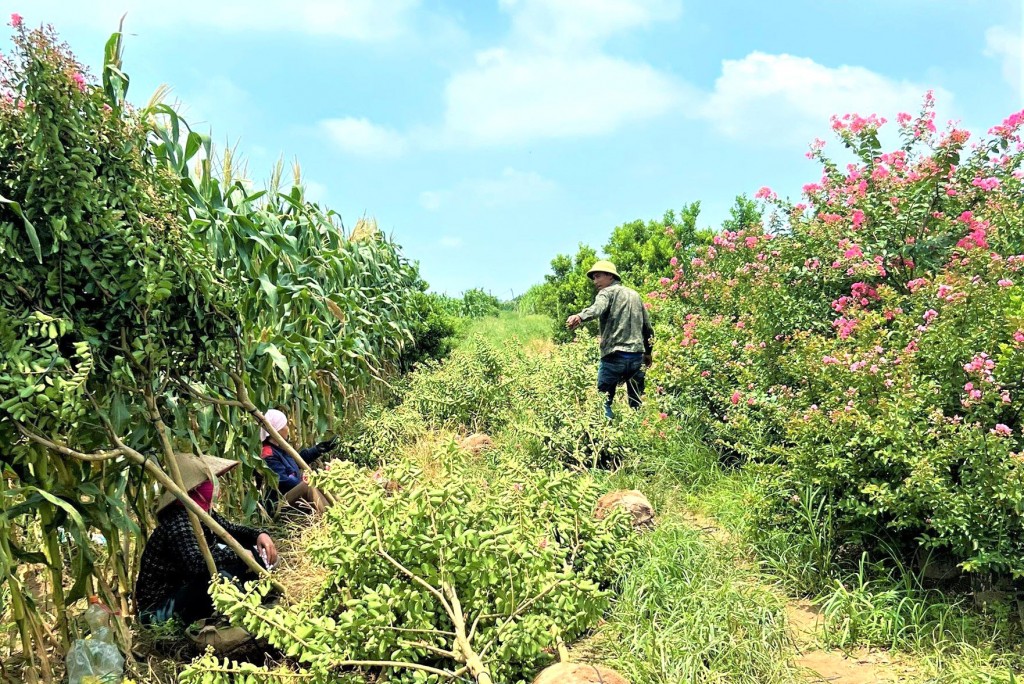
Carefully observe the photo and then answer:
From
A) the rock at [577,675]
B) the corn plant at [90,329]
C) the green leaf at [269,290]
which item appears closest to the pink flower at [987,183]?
the rock at [577,675]

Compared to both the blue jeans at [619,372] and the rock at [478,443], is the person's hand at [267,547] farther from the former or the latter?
the blue jeans at [619,372]

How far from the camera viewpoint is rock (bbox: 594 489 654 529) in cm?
458

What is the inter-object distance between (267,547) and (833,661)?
9.15ft

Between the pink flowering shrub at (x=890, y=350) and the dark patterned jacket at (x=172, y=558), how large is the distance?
10.2ft

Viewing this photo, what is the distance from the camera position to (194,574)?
150 inches

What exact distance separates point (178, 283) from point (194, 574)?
152 cm

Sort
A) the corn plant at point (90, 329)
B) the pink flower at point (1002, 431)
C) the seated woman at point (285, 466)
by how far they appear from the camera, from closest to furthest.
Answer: the corn plant at point (90, 329)
the pink flower at point (1002, 431)
the seated woman at point (285, 466)

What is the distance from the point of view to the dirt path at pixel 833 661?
3227 millimetres

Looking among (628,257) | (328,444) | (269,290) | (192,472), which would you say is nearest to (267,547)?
(192,472)

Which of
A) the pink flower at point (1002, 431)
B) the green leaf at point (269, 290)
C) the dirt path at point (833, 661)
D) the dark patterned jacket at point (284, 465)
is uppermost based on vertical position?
the green leaf at point (269, 290)

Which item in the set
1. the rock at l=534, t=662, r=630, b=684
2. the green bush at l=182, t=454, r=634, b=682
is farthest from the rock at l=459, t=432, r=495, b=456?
the rock at l=534, t=662, r=630, b=684

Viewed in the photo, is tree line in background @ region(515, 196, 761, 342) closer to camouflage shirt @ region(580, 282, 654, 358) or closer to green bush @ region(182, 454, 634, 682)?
camouflage shirt @ region(580, 282, 654, 358)

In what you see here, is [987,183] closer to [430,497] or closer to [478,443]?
[478,443]

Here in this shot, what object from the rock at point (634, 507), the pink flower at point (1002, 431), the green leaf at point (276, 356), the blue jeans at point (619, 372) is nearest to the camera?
the pink flower at point (1002, 431)
